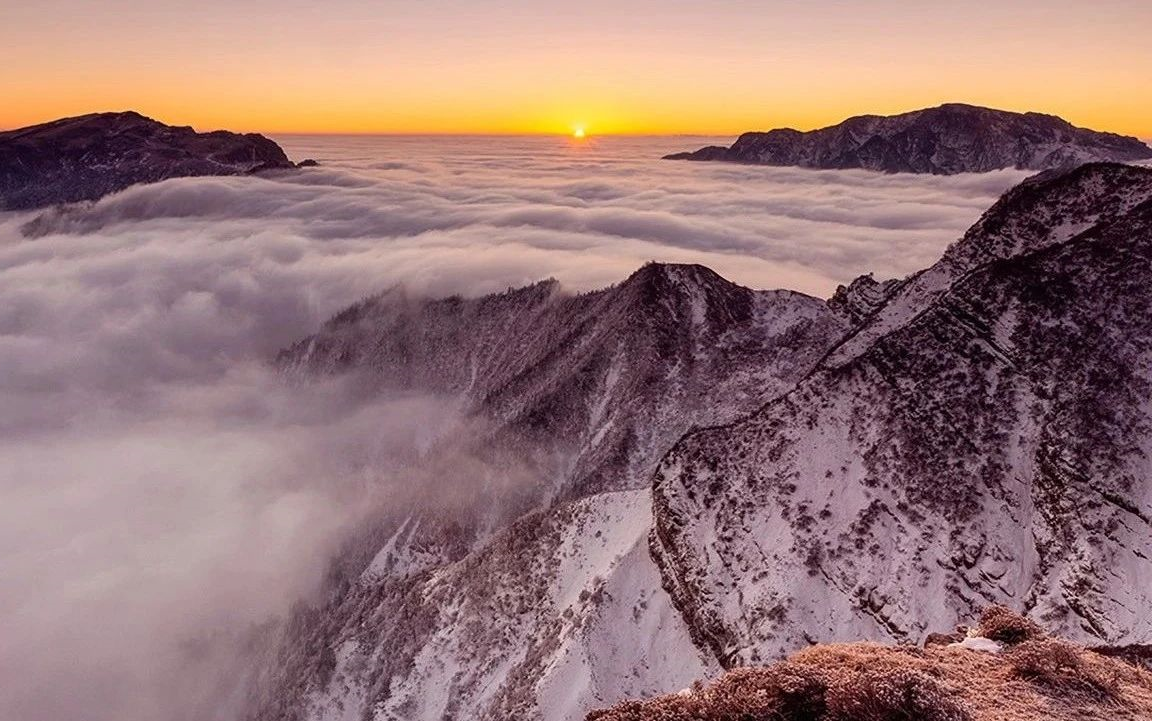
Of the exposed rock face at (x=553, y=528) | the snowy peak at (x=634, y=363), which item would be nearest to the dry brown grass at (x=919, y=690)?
the exposed rock face at (x=553, y=528)

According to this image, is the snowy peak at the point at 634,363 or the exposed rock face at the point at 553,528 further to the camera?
the snowy peak at the point at 634,363

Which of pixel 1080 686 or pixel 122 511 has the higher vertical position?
pixel 1080 686

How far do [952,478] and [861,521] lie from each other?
6.59 meters

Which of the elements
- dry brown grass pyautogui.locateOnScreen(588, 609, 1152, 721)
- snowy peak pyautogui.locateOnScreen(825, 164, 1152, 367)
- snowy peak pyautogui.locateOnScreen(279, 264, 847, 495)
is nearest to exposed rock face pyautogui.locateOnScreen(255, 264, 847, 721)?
snowy peak pyautogui.locateOnScreen(279, 264, 847, 495)

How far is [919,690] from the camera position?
46.1 ft

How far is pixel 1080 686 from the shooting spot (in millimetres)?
16578

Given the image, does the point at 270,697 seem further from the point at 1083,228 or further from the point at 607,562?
the point at 1083,228

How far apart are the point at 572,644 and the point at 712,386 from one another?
159ft

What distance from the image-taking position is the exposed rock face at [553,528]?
5169cm

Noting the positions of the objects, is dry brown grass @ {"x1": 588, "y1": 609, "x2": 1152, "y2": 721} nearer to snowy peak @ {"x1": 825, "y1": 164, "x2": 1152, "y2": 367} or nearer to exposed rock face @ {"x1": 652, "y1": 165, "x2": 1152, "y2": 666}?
exposed rock face @ {"x1": 652, "y1": 165, "x2": 1152, "y2": 666}

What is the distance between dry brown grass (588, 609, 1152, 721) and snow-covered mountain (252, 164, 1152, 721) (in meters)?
20.9

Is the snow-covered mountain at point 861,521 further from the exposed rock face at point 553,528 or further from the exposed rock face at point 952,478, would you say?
the exposed rock face at point 553,528

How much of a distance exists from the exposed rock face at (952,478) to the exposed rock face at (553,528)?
254 inches

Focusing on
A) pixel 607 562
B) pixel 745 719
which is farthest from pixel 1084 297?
pixel 745 719
